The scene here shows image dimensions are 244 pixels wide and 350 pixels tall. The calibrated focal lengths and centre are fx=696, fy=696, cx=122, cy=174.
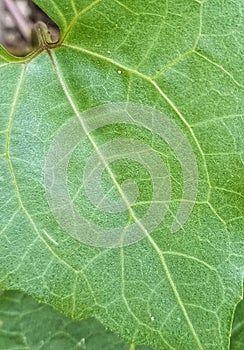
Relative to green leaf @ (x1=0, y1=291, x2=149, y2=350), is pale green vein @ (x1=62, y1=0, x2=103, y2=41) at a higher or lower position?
higher

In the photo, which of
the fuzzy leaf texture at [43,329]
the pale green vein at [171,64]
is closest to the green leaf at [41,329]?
the fuzzy leaf texture at [43,329]

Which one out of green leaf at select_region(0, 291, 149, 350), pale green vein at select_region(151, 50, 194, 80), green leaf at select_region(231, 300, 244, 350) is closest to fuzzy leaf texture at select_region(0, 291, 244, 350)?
green leaf at select_region(0, 291, 149, 350)

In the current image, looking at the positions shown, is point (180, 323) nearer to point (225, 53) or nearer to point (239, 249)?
point (239, 249)

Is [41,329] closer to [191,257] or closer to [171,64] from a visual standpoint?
[191,257]

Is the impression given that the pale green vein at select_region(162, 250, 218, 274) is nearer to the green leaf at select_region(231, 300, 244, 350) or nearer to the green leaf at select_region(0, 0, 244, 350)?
the green leaf at select_region(0, 0, 244, 350)

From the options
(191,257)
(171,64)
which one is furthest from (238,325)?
(171,64)

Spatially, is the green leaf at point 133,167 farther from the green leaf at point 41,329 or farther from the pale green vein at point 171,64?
the green leaf at point 41,329

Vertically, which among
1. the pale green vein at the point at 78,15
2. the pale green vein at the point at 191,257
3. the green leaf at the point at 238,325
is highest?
the pale green vein at the point at 78,15

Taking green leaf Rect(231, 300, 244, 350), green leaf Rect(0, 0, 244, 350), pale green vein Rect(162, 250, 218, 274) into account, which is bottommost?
green leaf Rect(231, 300, 244, 350)
